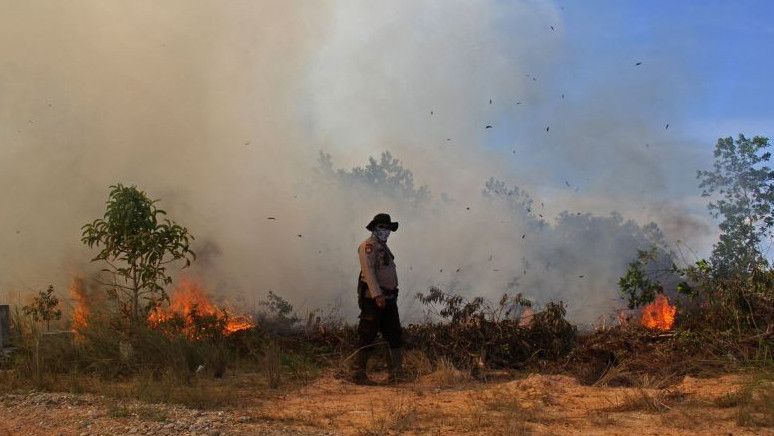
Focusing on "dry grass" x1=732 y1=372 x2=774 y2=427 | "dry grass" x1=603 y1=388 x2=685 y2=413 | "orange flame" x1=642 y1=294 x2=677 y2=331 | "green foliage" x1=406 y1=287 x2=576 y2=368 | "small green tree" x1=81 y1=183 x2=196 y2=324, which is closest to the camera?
"dry grass" x1=732 y1=372 x2=774 y2=427

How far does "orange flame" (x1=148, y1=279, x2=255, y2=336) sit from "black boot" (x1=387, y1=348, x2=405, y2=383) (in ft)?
8.78

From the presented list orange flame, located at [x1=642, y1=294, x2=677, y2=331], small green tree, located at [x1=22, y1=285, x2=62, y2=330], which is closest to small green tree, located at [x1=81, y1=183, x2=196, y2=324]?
small green tree, located at [x1=22, y1=285, x2=62, y2=330]

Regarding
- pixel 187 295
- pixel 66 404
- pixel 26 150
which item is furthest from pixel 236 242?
pixel 66 404

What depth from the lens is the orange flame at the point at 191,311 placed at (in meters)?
9.15

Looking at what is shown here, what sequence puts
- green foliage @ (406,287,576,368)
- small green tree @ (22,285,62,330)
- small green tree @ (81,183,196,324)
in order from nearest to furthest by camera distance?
green foliage @ (406,287,576,368) → small green tree @ (81,183,196,324) → small green tree @ (22,285,62,330)

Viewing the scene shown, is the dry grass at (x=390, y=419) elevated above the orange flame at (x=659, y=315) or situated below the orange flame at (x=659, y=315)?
below

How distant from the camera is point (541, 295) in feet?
50.2

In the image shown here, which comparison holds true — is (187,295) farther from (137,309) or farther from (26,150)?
(26,150)

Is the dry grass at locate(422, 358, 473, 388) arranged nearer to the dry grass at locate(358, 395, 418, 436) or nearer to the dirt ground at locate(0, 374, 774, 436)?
the dirt ground at locate(0, 374, 774, 436)

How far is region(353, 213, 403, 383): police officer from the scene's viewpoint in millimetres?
7680

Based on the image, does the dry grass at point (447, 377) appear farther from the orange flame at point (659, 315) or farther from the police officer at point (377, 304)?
the orange flame at point (659, 315)

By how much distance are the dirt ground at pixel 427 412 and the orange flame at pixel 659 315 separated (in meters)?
1.64

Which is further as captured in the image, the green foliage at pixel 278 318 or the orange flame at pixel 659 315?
the green foliage at pixel 278 318

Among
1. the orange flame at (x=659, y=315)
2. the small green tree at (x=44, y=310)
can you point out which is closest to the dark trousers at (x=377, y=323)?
the orange flame at (x=659, y=315)
